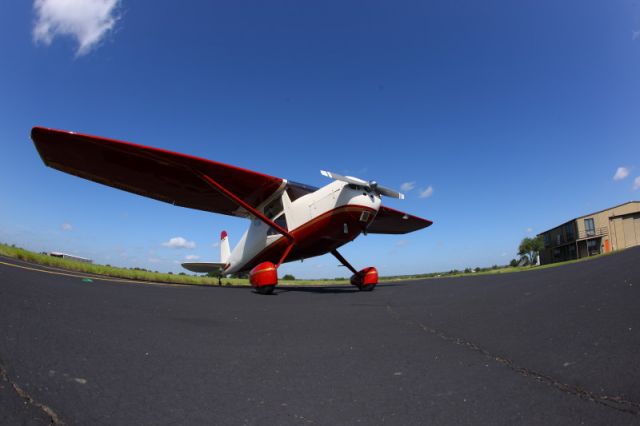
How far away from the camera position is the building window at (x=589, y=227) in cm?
4038

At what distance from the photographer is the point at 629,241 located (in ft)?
128

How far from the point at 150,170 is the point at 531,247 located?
62.1 meters

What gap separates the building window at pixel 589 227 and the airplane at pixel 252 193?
151 ft

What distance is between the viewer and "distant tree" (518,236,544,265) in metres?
51.5

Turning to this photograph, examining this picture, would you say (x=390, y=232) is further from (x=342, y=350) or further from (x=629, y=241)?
(x=629, y=241)

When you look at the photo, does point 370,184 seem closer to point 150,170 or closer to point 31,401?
point 150,170

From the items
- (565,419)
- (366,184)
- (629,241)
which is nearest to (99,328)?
(565,419)

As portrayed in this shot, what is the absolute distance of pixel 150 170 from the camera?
9422 mm

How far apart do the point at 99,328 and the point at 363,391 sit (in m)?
2.62

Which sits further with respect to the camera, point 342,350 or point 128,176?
point 128,176

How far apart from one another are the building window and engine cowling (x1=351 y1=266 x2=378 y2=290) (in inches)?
1813

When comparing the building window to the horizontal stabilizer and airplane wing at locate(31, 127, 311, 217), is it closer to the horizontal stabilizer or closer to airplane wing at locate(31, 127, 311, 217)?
airplane wing at locate(31, 127, 311, 217)

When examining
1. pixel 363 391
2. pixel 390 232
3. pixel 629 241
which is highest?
pixel 629 241

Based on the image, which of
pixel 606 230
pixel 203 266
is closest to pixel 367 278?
pixel 203 266
